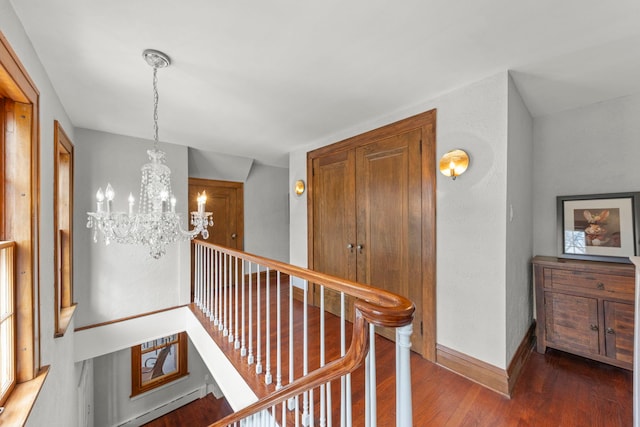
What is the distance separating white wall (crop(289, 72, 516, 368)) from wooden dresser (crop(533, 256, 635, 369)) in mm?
817

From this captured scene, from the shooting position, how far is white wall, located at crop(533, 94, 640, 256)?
2119 mm

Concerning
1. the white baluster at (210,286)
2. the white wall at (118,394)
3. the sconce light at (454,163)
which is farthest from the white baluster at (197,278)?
the sconce light at (454,163)

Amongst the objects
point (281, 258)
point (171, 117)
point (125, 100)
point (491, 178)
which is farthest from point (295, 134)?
point (281, 258)

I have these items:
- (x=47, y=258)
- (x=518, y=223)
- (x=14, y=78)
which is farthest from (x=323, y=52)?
(x=47, y=258)

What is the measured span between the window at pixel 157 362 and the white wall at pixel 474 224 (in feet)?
13.0

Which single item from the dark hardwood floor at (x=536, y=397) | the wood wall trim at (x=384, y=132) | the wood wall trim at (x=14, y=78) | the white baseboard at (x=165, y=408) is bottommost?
the white baseboard at (x=165, y=408)

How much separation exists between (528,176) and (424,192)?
110 cm

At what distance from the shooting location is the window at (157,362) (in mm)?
3711

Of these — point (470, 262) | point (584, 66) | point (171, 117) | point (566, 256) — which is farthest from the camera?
point (171, 117)

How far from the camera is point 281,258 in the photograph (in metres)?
5.06

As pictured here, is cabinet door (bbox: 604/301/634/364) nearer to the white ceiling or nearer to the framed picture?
the framed picture

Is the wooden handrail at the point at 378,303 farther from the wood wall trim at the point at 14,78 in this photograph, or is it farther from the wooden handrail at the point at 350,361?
the wood wall trim at the point at 14,78

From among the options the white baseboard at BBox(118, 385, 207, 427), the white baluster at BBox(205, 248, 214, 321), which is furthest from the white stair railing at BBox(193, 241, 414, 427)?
the white baseboard at BBox(118, 385, 207, 427)

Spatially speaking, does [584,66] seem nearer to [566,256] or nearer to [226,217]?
[566,256]
